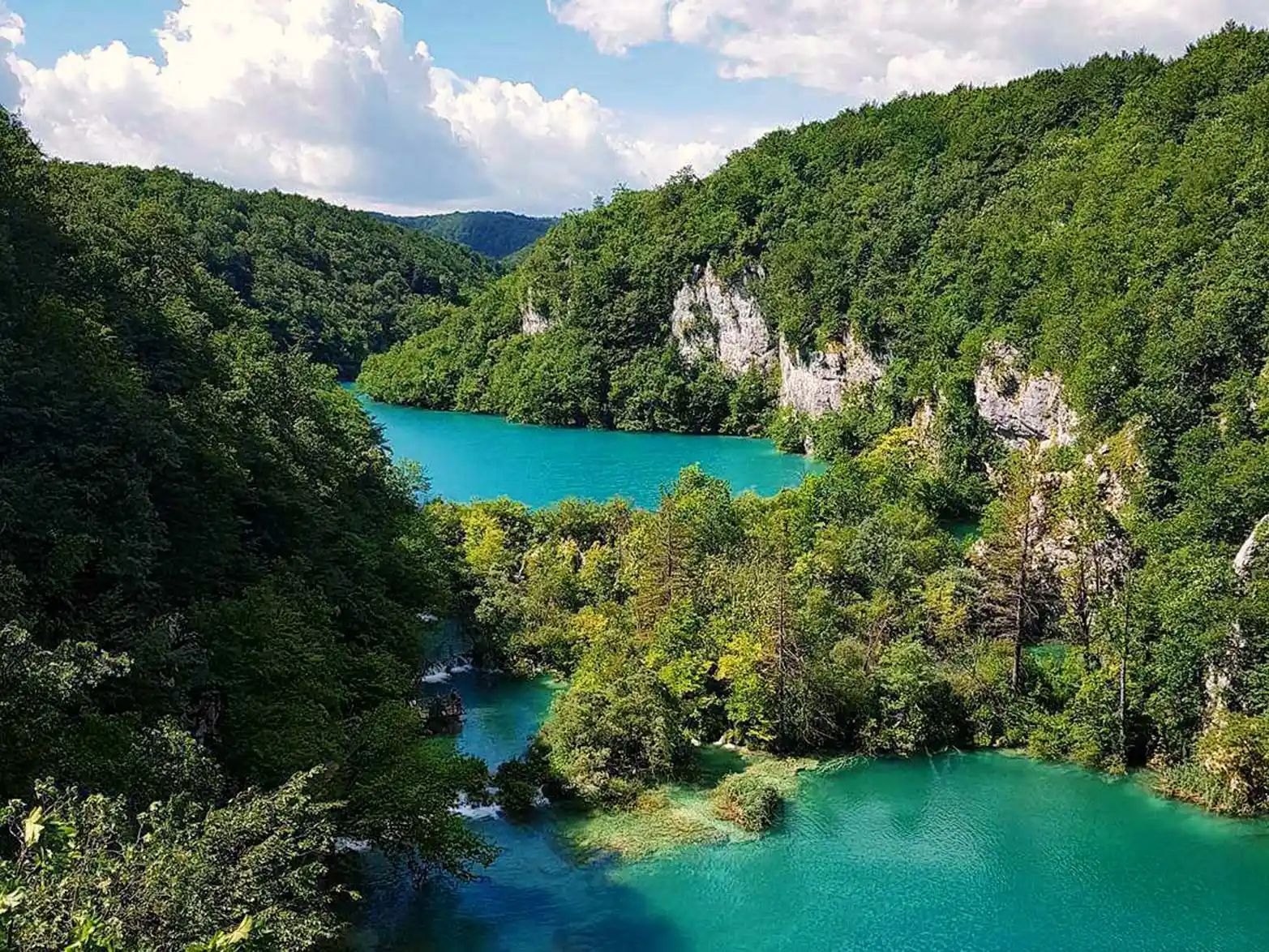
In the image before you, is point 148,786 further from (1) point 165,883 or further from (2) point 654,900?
(2) point 654,900

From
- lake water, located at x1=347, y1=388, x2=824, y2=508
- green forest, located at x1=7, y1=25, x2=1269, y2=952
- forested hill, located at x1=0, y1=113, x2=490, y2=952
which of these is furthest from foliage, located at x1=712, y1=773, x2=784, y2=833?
lake water, located at x1=347, y1=388, x2=824, y2=508

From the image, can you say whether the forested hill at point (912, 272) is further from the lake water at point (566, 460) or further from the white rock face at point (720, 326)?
the lake water at point (566, 460)

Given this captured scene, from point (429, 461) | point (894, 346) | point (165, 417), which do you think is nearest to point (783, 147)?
point (894, 346)

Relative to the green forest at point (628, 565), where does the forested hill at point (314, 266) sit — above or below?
above

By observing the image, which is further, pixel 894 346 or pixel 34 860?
pixel 894 346

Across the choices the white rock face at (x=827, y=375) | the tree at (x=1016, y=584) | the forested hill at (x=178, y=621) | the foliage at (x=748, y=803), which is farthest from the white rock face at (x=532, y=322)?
the foliage at (x=748, y=803)

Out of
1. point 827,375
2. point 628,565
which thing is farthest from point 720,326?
point 628,565

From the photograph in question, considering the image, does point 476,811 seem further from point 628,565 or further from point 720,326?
point 720,326
